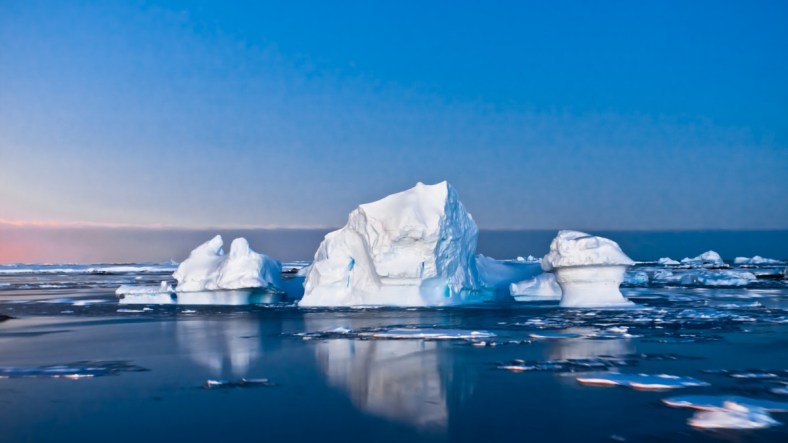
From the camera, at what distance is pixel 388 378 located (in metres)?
8.09

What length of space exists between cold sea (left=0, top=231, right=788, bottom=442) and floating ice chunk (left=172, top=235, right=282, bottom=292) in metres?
6.03

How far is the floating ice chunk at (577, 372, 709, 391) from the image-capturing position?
7355 mm

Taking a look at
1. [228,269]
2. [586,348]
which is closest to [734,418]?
[586,348]

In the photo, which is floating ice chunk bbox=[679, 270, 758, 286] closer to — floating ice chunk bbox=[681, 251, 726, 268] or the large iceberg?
the large iceberg

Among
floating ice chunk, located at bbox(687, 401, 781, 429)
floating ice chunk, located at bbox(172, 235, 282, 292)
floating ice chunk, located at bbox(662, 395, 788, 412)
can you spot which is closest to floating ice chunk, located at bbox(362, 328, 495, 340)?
floating ice chunk, located at bbox(662, 395, 788, 412)

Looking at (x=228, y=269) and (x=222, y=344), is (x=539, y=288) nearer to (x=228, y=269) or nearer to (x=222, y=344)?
(x=228, y=269)

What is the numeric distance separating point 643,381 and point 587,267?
1065 cm

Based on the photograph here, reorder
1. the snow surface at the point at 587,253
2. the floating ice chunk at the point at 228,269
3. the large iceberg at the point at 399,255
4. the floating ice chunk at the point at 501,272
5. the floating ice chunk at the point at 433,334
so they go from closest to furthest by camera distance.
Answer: the floating ice chunk at the point at 433,334
the snow surface at the point at 587,253
the large iceberg at the point at 399,255
the floating ice chunk at the point at 228,269
the floating ice chunk at the point at 501,272

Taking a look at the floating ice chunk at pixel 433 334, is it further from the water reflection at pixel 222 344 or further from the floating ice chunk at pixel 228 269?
the floating ice chunk at pixel 228 269

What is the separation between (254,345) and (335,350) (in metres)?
1.61

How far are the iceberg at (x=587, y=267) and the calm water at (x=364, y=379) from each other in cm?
212

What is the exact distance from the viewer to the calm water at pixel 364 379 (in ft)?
19.0

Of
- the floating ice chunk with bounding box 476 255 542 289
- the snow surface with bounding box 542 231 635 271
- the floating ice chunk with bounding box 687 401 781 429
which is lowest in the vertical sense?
the floating ice chunk with bounding box 687 401 781 429

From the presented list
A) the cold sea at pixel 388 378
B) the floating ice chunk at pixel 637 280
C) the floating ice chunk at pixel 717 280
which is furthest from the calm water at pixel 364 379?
the floating ice chunk at pixel 637 280
